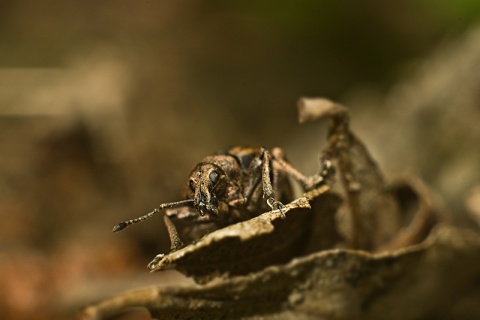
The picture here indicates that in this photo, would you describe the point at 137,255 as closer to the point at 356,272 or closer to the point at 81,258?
the point at 81,258

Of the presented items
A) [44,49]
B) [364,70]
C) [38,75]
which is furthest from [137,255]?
[44,49]

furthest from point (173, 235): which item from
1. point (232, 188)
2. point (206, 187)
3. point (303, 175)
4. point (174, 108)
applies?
point (174, 108)

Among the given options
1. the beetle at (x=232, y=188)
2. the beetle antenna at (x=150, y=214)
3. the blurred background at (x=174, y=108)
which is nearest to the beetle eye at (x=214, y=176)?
the beetle at (x=232, y=188)

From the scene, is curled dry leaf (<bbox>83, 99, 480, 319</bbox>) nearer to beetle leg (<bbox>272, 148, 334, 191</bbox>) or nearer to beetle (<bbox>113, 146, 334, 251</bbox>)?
beetle leg (<bbox>272, 148, 334, 191</bbox>)

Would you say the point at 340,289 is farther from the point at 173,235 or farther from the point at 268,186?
the point at 173,235

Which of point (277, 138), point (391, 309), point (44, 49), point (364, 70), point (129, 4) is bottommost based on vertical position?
point (391, 309)

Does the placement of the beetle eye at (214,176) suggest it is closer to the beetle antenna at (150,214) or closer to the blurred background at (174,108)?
the beetle antenna at (150,214)

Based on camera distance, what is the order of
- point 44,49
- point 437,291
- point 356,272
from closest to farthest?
point 356,272 < point 437,291 < point 44,49

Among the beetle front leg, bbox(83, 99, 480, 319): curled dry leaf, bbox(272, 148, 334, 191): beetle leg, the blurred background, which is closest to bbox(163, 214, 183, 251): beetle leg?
bbox(83, 99, 480, 319): curled dry leaf
